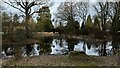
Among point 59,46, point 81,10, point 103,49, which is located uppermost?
point 81,10

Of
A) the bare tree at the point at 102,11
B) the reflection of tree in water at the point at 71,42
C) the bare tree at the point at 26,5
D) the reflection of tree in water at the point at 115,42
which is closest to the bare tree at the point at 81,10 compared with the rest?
the bare tree at the point at 102,11

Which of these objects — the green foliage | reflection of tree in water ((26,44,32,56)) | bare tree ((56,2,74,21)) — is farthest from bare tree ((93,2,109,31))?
reflection of tree in water ((26,44,32,56))

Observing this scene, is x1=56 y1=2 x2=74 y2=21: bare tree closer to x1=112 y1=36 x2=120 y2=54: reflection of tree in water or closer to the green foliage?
the green foliage

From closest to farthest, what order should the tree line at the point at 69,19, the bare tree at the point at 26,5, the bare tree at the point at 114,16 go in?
1. the tree line at the point at 69,19
2. the bare tree at the point at 26,5
3. the bare tree at the point at 114,16

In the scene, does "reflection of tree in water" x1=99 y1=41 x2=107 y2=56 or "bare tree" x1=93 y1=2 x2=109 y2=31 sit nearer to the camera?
"reflection of tree in water" x1=99 y1=41 x2=107 y2=56

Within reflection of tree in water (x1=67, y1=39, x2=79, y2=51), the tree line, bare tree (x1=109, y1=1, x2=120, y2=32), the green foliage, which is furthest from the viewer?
reflection of tree in water (x1=67, y1=39, x2=79, y2=51)

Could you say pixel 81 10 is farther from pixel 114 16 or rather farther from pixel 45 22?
pixel 45 22

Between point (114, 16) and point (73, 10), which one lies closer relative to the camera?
point (73, 10)

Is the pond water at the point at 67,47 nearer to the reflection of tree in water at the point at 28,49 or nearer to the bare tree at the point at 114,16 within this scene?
the reflection of tree in water at the point at 28,49

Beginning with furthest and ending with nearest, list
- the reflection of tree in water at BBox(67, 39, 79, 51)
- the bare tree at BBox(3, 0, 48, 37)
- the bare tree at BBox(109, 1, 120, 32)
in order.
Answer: the reflection of tree in water at BBox(67, 39, 79, 51) → the bare tree at BBox(109, 1, 120, 32) → the bare tree at BBox(3, 0, 48, 37)

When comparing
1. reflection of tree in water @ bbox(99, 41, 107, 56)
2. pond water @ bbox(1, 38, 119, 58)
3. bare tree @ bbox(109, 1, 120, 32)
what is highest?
bare tree @ bbox(109, 1, 120, 32)

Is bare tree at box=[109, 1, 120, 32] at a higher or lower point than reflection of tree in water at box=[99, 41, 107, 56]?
higher

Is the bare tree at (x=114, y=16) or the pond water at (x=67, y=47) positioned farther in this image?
the bare tree at (x=114, y=16)

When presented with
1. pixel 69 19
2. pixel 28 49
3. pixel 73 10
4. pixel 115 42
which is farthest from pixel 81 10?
pixel 28 49
